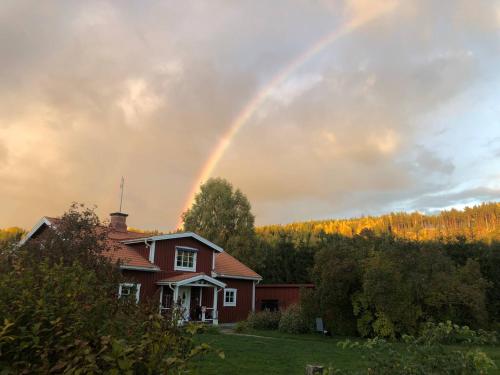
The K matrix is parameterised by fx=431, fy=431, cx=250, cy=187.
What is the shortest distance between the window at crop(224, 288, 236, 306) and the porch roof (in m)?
2.11

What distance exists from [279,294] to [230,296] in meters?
3.41

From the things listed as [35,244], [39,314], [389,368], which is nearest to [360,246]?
[35,244]

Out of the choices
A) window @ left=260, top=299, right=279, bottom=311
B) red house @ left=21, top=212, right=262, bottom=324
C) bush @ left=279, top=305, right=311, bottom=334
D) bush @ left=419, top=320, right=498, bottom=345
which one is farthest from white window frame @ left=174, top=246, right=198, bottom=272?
bush @ left=419, top=320, right=498, bottom=345

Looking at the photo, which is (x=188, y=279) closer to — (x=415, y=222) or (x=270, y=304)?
(x=270, y=304)

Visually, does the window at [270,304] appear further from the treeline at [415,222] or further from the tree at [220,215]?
the treeline at [415,222]

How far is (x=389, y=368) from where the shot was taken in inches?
156

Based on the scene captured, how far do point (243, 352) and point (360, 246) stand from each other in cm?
858

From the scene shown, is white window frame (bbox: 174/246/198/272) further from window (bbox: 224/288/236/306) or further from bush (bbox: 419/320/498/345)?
bush (bbox: 419/320/498/345)

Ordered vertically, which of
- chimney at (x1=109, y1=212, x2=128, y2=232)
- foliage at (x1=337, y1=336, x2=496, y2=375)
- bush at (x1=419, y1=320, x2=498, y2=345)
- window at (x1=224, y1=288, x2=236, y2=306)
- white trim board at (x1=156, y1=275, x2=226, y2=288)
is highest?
chimney at (x1=109, y1=212, x2=128, y2=232)

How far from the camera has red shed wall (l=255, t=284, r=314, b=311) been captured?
2636cm

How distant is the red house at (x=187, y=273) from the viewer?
21.6 metres

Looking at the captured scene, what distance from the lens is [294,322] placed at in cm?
1888

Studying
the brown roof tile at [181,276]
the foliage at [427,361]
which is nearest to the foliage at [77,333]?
the foliage at [427,361]

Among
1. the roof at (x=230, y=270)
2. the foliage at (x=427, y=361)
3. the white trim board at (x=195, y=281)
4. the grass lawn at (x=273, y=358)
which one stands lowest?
the grass lawn at (x=273, y=358)
